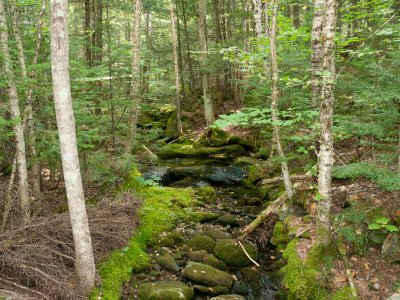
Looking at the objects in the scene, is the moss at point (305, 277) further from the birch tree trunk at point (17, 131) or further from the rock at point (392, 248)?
the birch tree trunk at point (17, 131)

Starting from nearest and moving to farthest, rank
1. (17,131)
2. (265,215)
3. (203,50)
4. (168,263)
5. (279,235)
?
(17,131), (168,263), (279,235), (265,215), (203,50)

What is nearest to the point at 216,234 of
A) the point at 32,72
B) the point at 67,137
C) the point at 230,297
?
the point at 230,297

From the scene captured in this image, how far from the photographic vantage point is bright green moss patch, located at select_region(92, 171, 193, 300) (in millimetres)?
6117

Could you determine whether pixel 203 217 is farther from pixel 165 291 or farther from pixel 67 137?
pixel 67 137

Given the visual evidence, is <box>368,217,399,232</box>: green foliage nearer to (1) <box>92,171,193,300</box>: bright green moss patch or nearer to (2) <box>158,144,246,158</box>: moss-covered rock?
(1) <box>92,171,193,300</box>: bright green moss patch

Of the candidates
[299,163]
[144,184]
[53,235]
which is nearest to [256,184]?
[299,163]

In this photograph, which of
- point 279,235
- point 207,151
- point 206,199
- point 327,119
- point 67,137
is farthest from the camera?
point 207,151

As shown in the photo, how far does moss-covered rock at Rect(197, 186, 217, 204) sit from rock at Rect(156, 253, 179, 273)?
3.68 metres

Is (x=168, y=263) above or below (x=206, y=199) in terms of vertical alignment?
below

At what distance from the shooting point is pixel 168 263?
7281 mm

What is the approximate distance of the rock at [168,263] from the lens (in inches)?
283

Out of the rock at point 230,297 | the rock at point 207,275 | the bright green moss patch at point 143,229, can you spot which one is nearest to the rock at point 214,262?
the rock at point 207,275

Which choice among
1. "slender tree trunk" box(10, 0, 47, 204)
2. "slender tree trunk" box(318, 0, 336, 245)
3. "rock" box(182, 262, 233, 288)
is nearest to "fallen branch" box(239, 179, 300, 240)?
"rock" box(182, 262, 233, 288)

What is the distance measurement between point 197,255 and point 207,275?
88 cm
